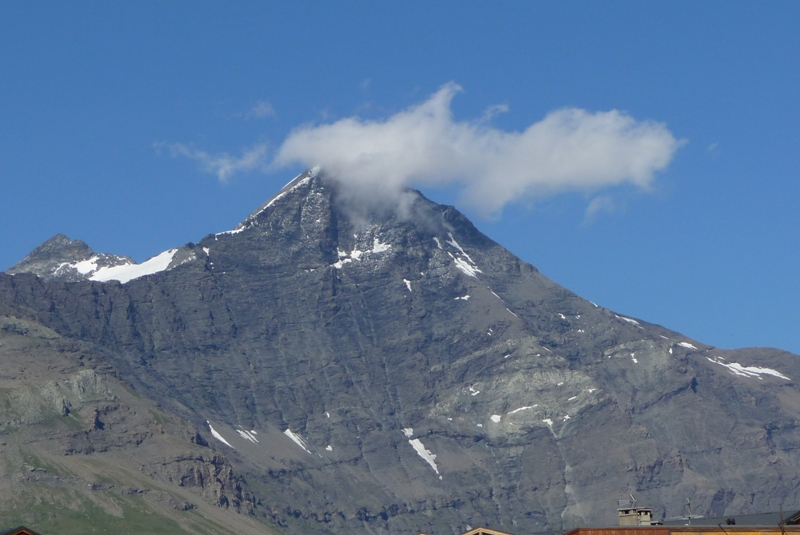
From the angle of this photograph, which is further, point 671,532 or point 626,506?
point 626,506

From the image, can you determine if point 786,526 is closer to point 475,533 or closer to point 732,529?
point 732,529

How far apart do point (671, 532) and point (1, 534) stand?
69.9 metres

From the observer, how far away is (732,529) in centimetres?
13538

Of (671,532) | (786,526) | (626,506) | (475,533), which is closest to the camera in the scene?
(786,526)

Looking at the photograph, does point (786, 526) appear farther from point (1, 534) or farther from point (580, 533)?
point (1, 534)

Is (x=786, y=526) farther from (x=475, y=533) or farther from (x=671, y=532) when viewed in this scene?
(x=475, y=533)

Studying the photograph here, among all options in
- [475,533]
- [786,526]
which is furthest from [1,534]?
[786,526]

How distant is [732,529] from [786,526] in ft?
19.7

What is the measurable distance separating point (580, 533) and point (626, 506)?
102 ft

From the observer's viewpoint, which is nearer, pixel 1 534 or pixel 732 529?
pixel 732 529

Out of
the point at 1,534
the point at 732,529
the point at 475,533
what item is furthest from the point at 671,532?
the point at 1,534

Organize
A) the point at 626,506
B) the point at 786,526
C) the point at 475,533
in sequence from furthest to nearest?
the point at 626,506 < the point at 475,533 < the point at 786,526

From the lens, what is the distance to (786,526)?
131m

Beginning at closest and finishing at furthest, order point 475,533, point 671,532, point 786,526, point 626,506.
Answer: point 786,526, point 671,532, point 475,533, point 626,506
